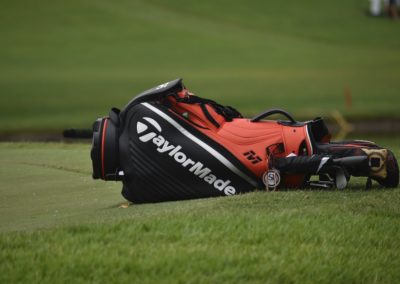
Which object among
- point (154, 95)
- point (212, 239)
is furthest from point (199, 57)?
point (212, 239)

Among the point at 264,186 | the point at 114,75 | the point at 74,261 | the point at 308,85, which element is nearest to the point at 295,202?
the point at 264,186

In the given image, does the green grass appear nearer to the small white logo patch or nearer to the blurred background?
the small white logo patch

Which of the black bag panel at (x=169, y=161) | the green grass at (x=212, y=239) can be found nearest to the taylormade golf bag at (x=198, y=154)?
the black bag panel at (x=169, y=161)

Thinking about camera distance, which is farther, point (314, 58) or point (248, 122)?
point (314, 58)

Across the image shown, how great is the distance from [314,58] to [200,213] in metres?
29.0

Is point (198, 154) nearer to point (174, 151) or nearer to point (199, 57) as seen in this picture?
point (174, 151)

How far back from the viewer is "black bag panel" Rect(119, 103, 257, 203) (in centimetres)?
657

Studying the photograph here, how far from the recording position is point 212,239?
17.2ft

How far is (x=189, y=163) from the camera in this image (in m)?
6.58

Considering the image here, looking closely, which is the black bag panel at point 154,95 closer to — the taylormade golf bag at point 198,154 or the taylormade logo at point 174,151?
the taylormade golf bag at point 198,154

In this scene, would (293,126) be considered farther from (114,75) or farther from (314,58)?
(314,58)

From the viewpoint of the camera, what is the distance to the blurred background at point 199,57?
2477 cm

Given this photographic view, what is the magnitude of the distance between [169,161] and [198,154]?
8.5 inches

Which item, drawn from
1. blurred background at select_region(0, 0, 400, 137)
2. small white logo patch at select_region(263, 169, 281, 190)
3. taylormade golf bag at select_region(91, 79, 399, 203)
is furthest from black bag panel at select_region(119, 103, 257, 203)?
blurred background at select_region(0, 0, 400, 137)
